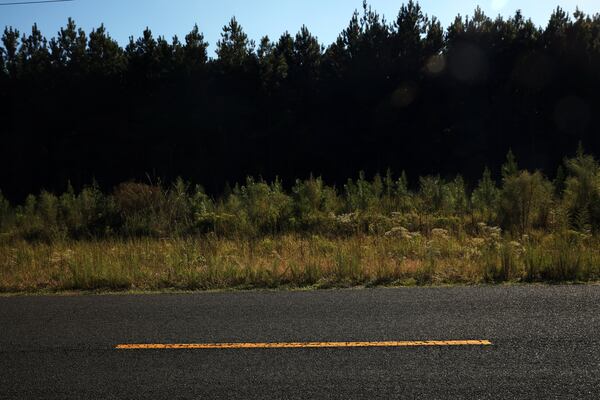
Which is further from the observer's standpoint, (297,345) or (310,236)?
(310,236)

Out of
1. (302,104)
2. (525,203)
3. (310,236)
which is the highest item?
(302,104)

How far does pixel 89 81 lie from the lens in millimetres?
45969

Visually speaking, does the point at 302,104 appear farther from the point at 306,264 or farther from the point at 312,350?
the point at 312,350

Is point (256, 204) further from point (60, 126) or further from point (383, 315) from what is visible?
point (60, 126)

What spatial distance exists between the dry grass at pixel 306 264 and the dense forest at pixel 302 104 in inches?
1107

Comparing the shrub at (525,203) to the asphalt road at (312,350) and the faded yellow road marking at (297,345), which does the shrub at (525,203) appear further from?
the faded yellow road marking at (297,345)

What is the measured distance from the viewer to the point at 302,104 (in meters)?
44.8

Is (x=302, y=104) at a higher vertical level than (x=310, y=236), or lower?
higher

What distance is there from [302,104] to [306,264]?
36437 mm

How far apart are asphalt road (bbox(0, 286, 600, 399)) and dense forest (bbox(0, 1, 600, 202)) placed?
32.3 meters

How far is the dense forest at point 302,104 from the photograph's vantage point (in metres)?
39.7

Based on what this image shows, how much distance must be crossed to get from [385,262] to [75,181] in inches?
1535

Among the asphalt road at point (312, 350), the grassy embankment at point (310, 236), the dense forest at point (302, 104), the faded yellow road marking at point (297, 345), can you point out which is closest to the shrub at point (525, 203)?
the grassy embankment at point (310, 236)

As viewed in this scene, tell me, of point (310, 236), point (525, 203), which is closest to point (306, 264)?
point (310, 236)
